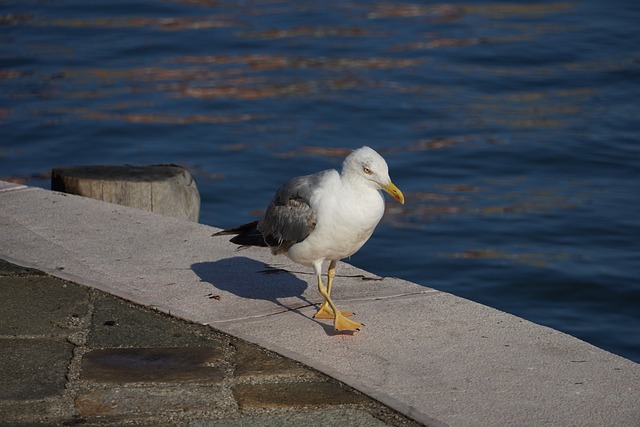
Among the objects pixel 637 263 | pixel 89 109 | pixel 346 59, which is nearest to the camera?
pixel 637 263

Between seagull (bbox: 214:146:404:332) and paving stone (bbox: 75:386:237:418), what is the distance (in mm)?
971

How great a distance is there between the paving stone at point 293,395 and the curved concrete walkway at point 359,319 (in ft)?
0.34

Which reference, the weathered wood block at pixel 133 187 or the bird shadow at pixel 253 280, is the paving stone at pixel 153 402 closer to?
the bird shadow at pixel 253 280

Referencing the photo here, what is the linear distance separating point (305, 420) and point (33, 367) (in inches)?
55.0

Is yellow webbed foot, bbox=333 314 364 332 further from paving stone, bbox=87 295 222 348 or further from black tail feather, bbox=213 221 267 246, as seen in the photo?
black tail feather, bbox=213 221 267 246

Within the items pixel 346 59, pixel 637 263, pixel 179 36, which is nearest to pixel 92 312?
pixel 637 263

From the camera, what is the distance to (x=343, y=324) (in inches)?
223

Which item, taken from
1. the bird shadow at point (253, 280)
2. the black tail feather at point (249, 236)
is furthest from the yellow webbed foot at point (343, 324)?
the black tail feather at point (249, 236)

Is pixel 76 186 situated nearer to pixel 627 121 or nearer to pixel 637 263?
pixel 637 263

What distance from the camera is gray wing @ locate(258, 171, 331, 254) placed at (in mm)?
5934

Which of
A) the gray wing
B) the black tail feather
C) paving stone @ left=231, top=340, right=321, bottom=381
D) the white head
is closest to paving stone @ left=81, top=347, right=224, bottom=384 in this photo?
paving stone @ left=231, top=340, right=321, bottom=381

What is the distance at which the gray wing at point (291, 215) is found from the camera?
5934 mm

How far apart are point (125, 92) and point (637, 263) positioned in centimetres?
864

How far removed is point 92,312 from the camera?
5895 millimetres
